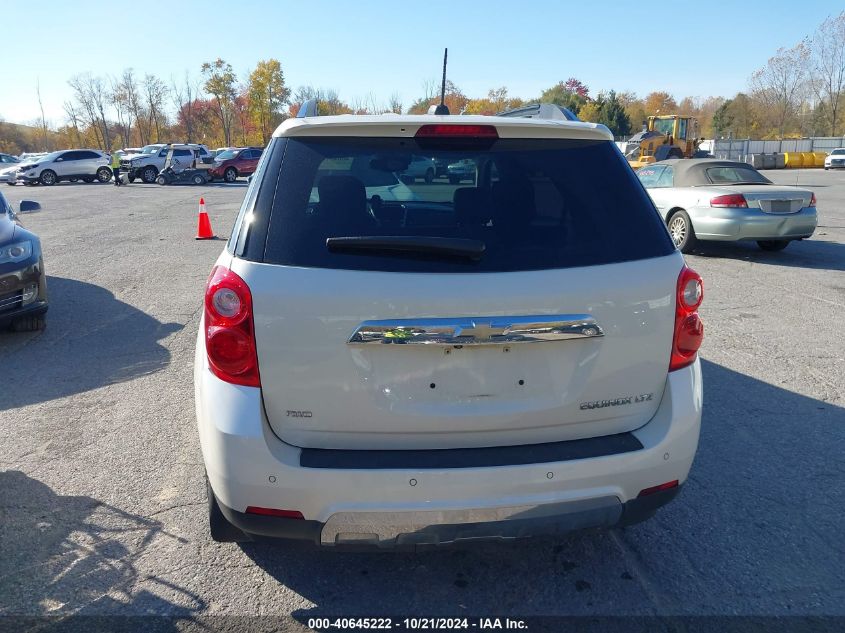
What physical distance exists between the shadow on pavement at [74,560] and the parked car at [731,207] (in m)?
8.96

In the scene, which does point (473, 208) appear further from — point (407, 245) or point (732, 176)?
point (732, 176)

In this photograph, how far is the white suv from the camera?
2.33 metres

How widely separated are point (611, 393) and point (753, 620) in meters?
1.11

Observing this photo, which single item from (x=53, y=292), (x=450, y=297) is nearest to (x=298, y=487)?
(x=450, y=297)

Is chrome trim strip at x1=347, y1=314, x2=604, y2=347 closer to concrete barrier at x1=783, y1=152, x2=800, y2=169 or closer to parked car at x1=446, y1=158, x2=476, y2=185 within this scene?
parked car at x1=446, y1=158, x2=476, y2=185

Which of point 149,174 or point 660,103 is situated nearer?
point 149,174

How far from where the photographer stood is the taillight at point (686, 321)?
261 centimetres

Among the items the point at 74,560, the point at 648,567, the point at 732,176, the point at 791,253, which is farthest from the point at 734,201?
the point at 74,560

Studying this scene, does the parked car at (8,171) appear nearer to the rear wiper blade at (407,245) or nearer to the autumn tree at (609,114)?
the rear wiper blade at (407,245)

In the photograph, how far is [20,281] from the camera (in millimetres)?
6277

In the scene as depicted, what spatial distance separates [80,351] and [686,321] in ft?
18.0

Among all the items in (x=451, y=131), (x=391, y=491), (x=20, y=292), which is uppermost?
(x=451, y=131)

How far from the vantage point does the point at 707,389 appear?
5.13 meters

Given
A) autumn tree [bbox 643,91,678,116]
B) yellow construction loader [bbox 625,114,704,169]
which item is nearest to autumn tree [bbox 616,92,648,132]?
autumn tree [bbox 643,91,678,116]
